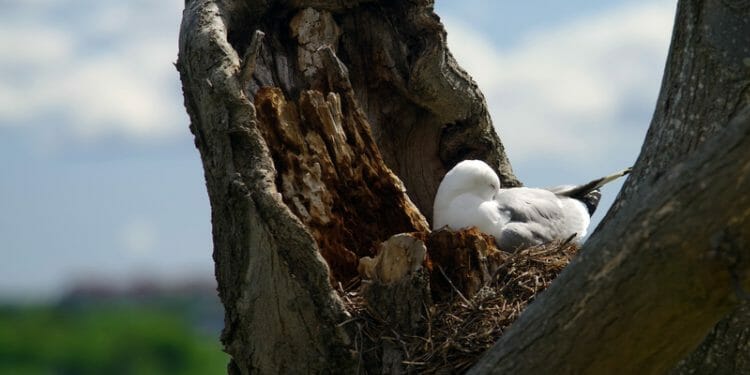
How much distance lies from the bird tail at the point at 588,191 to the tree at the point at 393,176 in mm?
355

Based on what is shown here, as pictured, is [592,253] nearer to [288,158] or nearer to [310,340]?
[310,340]

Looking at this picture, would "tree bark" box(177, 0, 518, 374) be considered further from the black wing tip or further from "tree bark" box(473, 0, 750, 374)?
"tree bark" box(473, 0, 750, 374)

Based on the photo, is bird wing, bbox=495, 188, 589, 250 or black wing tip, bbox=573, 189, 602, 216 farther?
black wing tip, bbox=573, 189, 602, 216

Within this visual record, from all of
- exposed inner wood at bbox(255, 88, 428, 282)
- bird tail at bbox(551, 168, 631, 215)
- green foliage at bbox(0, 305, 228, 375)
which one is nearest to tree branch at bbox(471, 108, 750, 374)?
exposed inner wood at bbox(255, 88, 428, 282)

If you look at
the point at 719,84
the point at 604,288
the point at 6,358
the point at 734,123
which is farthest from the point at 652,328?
the point at 6,358

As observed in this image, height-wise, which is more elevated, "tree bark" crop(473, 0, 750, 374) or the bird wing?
the bird wing

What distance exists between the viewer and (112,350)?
1369 inches

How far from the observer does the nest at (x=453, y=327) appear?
4477mm

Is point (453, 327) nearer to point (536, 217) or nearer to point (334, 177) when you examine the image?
point (334, 177)

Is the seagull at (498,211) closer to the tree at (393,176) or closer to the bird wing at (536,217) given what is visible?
the bird wing at (536,217)

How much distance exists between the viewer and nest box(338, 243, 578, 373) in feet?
14.7

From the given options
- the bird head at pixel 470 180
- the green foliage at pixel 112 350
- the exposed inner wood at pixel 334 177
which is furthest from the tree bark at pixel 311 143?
the green foliage at pixel 112 350

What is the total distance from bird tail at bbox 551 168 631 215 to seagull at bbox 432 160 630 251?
0.24m

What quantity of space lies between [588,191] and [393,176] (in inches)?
53.3
